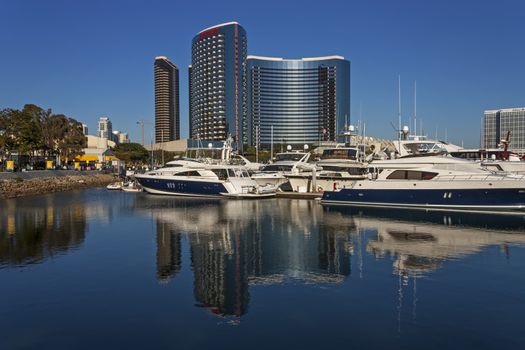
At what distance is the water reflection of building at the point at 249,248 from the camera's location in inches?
606

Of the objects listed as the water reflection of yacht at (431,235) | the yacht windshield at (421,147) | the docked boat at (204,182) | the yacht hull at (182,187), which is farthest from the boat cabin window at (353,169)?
the water reflection of yacht at (431,235)

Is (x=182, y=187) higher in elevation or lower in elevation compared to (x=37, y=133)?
lower

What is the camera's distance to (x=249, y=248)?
2120 cm

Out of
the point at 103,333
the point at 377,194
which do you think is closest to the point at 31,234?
the point at 103,333

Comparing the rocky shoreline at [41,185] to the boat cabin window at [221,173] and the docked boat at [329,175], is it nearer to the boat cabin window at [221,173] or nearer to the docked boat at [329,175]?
the boat cabin window at [221,173]

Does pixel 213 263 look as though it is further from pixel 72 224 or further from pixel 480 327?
pixel 72 224

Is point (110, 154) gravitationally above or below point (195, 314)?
above

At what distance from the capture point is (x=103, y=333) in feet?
36.9

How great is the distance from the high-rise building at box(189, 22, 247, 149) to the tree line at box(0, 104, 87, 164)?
8528cm

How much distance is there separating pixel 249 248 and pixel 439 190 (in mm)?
21043

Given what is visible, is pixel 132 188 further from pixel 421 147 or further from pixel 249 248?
pixel 249 248

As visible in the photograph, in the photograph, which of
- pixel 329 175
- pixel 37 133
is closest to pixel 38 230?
pixel 329 175

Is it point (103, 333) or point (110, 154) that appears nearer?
point (103, 333)

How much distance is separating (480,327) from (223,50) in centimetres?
17974
